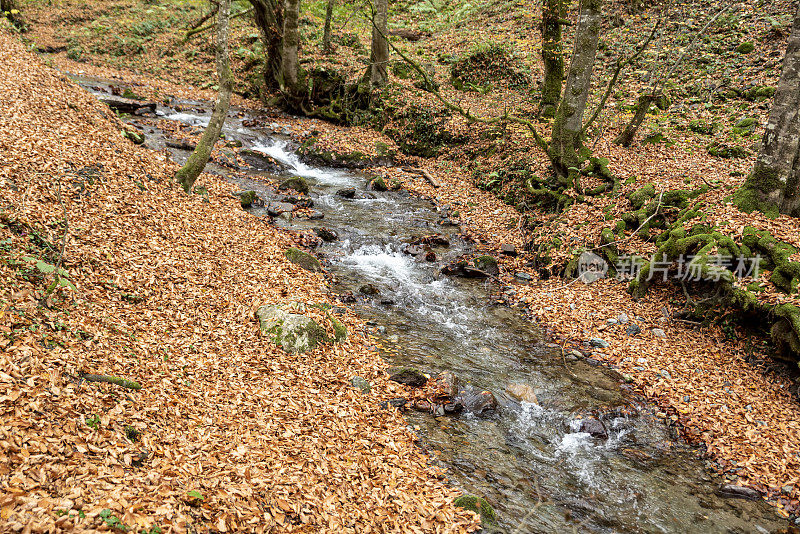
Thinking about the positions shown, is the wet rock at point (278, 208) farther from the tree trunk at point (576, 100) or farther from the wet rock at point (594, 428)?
the wet rock at point (594, 428)

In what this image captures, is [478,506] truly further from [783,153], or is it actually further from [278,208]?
[278,208]

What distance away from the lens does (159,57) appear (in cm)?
2562

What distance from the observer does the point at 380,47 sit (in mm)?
21016

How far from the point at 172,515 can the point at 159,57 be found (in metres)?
28.9

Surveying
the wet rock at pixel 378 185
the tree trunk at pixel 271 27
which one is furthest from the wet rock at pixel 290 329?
the tree trunk at pixel 271 27

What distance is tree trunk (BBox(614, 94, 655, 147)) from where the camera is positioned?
13.6 metres

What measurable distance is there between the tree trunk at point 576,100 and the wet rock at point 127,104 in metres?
15.7

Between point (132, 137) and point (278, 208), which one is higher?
point (132, 137)

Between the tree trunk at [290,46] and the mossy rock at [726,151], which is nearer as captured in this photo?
the mossy rock at [726,151]

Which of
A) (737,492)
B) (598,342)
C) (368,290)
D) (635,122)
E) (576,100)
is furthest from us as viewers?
(635,122)

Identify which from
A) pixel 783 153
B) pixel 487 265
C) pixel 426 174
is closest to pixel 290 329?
pixel 487 265

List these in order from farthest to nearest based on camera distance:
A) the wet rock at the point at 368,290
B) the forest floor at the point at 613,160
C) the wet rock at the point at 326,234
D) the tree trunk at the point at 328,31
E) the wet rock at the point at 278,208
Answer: the tree trunk at the point at 328,31 → the wet rock at the point at 278,208 → the wet rock at the point at 326,234 → the wet rock at the point at 368,290 → the forest floor at the point at 613,160

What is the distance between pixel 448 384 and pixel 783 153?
8009 millimetres

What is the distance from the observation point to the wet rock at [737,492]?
590cm
